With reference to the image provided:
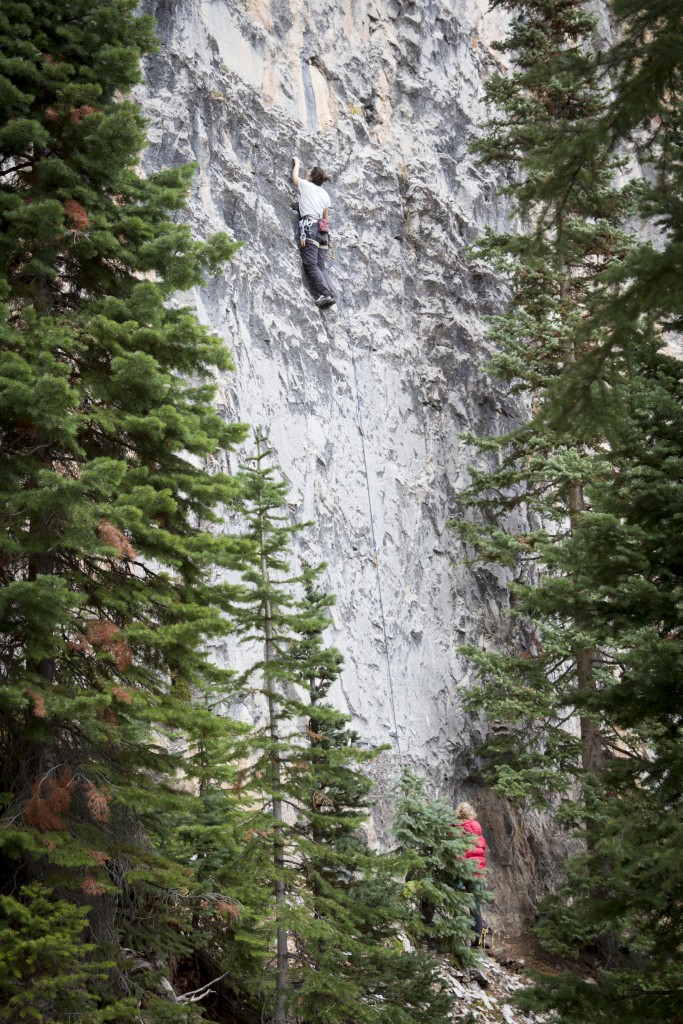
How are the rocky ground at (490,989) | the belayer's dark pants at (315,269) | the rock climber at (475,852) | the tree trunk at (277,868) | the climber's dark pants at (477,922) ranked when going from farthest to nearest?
the belayer's dark pants at (315,269)
the climber's dark pants at (477,922)
the rock climber at (475,852)
the rocky ground at (490,989)
the tree trunk at (277,868)

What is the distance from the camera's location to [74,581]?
23.7 ft

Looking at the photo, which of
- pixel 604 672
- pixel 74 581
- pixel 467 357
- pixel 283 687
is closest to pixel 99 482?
pixel 74 581

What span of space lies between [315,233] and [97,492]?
10794 mm

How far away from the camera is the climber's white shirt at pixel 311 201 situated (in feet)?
54.3

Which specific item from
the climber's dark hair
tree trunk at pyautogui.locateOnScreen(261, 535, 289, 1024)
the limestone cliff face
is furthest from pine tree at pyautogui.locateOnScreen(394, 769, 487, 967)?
the climber's dark hair

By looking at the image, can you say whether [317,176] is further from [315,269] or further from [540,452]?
[540,452]

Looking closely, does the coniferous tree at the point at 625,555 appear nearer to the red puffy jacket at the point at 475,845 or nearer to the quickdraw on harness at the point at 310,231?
the red puffy jacket at the point at 475,845

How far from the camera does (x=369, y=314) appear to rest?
17.7 metres

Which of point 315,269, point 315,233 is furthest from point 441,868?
point 315,233

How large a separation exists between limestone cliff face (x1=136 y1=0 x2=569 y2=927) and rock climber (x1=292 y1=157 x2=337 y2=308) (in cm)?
23

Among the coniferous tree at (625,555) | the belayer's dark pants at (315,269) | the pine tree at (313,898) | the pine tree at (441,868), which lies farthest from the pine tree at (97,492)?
the belayer's dark pants at (315,269)

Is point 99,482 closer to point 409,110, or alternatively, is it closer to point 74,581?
point 74,581

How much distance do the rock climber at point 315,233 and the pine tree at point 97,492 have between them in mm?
7905

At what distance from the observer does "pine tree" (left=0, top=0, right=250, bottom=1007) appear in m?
6.53
